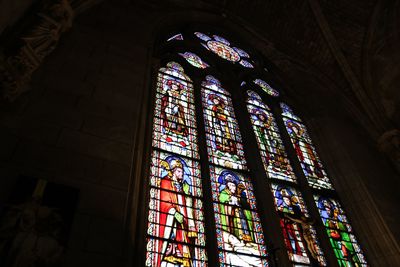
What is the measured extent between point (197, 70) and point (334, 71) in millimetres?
3528

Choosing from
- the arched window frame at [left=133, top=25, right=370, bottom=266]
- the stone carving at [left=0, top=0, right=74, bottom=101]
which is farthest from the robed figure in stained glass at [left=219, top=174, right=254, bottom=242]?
the stone carving at [left=0, top=0, right=74, bottom=101]

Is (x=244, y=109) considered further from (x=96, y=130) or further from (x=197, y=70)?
(x=96, y=130)

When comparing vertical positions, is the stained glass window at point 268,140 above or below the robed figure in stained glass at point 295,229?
above

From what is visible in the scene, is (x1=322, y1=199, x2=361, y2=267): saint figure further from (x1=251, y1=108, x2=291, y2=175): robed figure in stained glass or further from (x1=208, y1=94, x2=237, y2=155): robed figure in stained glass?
(x1=208, y1=94, x2=237, y2=155): robed figure in stained glass

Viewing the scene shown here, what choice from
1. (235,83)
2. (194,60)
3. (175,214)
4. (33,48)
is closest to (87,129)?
(33,48)

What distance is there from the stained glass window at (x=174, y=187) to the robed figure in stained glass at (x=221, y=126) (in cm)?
42

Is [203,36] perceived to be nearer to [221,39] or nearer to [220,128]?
[221,39]

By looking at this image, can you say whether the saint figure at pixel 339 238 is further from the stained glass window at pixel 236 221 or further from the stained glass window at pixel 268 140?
the stained glass window at pixel 236 221

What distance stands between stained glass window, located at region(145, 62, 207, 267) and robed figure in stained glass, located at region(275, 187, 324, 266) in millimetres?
1368

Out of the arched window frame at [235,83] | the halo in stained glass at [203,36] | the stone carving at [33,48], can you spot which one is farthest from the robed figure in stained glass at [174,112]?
the halo in stained glass at [203,36]

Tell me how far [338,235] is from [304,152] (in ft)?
6.15

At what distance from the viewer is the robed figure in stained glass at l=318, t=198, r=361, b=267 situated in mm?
5785

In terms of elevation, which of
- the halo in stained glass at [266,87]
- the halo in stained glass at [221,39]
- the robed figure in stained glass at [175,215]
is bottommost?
the robed figure in stained glass at [175,215]

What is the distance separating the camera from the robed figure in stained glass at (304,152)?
715 cm
